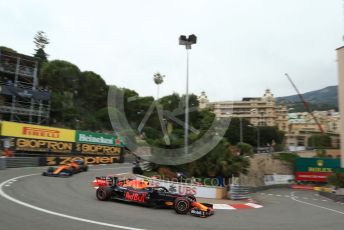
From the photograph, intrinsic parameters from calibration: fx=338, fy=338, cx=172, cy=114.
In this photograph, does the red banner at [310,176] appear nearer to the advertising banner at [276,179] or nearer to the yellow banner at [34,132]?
the advertising banner at [276,179]

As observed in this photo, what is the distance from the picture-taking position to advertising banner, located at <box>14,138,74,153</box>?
3119cm

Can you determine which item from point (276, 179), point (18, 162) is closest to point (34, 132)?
point (18, 162)

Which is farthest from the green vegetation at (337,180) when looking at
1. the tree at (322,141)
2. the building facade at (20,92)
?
the tree at (322,141)

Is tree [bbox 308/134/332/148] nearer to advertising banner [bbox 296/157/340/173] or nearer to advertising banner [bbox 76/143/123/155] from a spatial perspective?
advertising banner [bbox 296/157/340/173]

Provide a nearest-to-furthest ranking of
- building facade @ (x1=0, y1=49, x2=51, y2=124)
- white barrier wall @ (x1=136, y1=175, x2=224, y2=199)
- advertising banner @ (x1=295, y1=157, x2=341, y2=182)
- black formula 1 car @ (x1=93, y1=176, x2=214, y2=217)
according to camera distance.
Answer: black formula 1 car @ (x1=93, y1=176, x2=214, y2=217)
white barrier wall @ (x1=136, y1=175, x2=224, y2=199)
advertising banner @ (x1=295, y1=157, x2=341, y2=182)
building facade @ (x1=0, y1=49, x2=51, y2=124)

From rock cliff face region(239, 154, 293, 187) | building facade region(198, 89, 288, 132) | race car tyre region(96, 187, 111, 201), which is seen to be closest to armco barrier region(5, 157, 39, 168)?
race car tyre region(96, 187, 111, 201)

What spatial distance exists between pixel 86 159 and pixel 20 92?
54.5ft

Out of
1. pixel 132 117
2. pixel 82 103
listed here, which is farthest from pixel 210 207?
pixel 82 103

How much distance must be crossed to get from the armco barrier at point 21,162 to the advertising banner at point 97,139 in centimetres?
716

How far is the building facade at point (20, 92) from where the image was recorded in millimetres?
45406

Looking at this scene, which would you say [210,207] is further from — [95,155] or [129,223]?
[95,155]

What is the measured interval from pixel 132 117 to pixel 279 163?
97.9ft

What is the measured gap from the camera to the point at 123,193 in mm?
13922

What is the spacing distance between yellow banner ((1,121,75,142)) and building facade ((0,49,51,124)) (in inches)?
513
